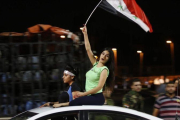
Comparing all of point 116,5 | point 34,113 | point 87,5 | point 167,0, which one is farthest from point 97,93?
point 167,0

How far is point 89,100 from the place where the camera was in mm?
4297

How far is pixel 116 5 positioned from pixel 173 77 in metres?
5.10

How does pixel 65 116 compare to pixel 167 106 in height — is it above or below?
above

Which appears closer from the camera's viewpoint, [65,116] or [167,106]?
[65,116]

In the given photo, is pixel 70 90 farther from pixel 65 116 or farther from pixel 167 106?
pixel 167 106

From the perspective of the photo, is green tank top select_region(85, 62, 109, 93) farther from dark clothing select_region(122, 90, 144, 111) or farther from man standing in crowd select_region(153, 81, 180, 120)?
man standing in crowd select_region(153, 81, 180, 120)

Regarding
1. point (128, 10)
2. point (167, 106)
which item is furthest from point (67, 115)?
point (128, 10)

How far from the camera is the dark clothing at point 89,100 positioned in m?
4.19

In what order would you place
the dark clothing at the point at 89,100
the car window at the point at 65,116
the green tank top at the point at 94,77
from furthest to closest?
1. the green tank top at the point at 94,77
2. the dark clothing at the point at 89,100
3. the car window at the point at 65,116

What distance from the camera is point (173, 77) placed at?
1017 cm

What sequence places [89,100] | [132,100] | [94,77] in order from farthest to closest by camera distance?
[132,100] < [94,77] < [89,100]

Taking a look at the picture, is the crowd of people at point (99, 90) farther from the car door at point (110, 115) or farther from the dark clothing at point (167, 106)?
the car door at point (110, 115)

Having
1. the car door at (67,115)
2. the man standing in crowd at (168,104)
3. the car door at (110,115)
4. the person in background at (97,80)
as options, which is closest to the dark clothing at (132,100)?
the man standing in crowd at (168,104)

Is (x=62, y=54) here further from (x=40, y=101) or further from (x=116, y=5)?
(x=116, y=5)
